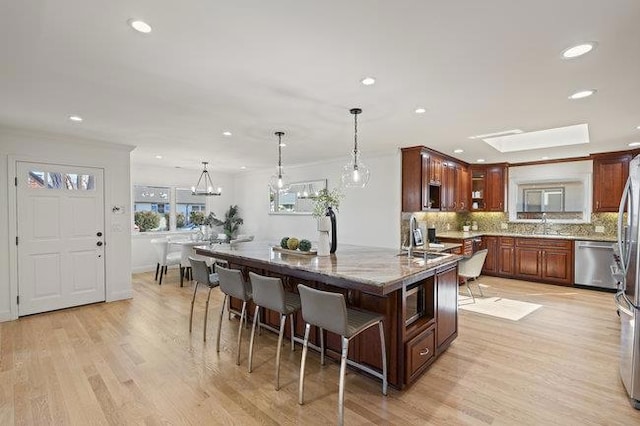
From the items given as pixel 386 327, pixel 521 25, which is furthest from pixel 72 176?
pixel 521 25

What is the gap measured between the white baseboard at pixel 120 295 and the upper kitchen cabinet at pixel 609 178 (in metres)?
8.46

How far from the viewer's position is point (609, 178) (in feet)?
18.7

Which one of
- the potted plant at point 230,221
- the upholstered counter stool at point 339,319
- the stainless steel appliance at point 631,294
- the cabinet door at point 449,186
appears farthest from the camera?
the potted plant at point 230,221

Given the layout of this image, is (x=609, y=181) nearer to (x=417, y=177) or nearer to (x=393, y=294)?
(x=417, y=177)

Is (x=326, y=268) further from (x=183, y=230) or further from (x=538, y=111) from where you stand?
(x=183, y=230)

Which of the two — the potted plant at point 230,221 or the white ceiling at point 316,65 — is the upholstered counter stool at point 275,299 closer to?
the white ceiling at point 316,65

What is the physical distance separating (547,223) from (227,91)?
6917mm

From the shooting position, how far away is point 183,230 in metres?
8.00

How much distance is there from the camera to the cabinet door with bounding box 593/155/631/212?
219 inches

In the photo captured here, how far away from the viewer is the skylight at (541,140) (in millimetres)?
4931

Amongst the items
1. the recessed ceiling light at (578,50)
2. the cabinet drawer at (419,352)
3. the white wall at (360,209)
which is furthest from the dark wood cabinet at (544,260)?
the recessed ceiling light at (578,50)

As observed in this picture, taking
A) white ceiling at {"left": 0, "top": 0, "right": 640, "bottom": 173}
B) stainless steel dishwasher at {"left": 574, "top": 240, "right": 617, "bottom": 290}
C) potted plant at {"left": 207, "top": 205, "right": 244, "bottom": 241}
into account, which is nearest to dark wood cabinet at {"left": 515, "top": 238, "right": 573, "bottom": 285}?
stainless steel dishwasher at {"left": 574, "top": 240, "right": 617, "bottom": 290}

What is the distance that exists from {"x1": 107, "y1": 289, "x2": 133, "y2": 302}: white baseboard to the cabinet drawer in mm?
4613

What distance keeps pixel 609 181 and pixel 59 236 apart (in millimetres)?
9122
